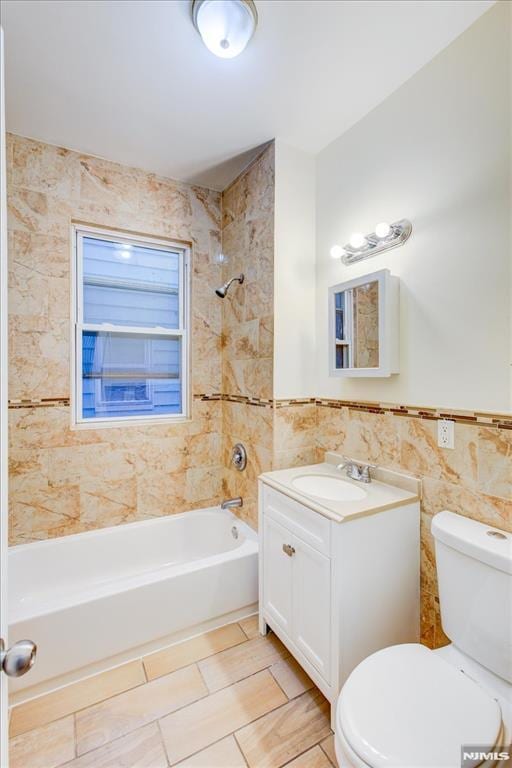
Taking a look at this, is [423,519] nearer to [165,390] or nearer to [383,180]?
[383,180]

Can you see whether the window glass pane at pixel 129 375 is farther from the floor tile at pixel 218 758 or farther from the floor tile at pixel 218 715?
the floor tile at pixel 218 758

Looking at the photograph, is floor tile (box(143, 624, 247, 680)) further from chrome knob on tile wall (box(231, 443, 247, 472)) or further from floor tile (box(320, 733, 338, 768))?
chrome knob on tile wall (box(231, 443, 247, 472))

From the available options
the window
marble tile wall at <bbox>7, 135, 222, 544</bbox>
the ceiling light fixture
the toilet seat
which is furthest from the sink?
the ceiling light fixture

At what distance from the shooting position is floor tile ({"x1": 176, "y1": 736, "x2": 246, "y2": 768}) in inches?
47.8

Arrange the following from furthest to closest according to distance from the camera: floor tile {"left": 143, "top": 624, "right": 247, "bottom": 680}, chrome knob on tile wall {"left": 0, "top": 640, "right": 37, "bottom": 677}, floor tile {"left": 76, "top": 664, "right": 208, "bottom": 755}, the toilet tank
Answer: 1. floor tile {"left": 143, "top": 624, "right": 247, "bottom": 680}
2. floor tile {"left": 76, "top": 664, "right": 208, "bottom": 755}
3. the toilet tank
4. chrome knob on tile wall {"left": 0, "top": 640, "right": 37, "bottom": 677}

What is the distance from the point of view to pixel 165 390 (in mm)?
2516

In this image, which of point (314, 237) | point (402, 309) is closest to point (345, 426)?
point (402, 309)

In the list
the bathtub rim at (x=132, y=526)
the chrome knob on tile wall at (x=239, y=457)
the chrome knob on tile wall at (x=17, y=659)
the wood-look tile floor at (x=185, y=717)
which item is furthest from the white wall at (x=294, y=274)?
the chrome knob on tile wall at (x=17, y=659)

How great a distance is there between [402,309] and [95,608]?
1.92 m

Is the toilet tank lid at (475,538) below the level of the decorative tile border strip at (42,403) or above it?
below

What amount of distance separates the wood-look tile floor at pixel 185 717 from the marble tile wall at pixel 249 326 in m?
0.79

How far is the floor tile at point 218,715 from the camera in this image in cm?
129

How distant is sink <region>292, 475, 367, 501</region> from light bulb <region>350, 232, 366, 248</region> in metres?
1.17

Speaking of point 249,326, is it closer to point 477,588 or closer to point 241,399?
point 241,399
